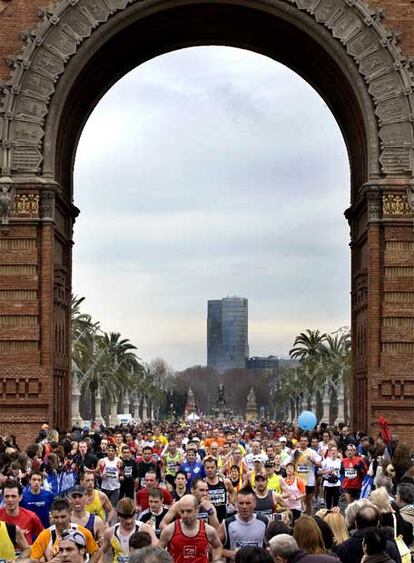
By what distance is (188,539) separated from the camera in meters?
14.3

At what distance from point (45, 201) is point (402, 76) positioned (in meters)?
11.1

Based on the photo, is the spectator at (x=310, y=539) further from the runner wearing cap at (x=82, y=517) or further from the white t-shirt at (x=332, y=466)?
the white t-shirt at (x=332, y=466)

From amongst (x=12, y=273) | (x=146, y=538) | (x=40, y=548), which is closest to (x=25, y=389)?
(x=12, y=273)

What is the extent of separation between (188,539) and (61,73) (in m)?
27.9

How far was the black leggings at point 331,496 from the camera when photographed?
98.9 ft

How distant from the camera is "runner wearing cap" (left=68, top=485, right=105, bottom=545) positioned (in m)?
15.8

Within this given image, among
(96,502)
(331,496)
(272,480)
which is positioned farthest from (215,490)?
(331,496)

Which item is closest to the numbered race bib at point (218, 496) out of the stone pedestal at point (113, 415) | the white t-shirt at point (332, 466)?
the white t-shirt at point (332, 466)

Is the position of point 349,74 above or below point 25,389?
above

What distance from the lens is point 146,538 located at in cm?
1210

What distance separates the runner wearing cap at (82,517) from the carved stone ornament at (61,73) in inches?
988

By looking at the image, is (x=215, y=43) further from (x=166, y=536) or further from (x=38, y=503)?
Result: (x=166, y=536)

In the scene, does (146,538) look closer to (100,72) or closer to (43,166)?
(43,166)

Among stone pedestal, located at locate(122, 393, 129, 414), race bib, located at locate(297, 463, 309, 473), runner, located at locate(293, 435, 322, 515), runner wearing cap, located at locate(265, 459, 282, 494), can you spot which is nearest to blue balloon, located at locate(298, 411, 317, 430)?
runner, located at locate(293, 435, 322, 515)
